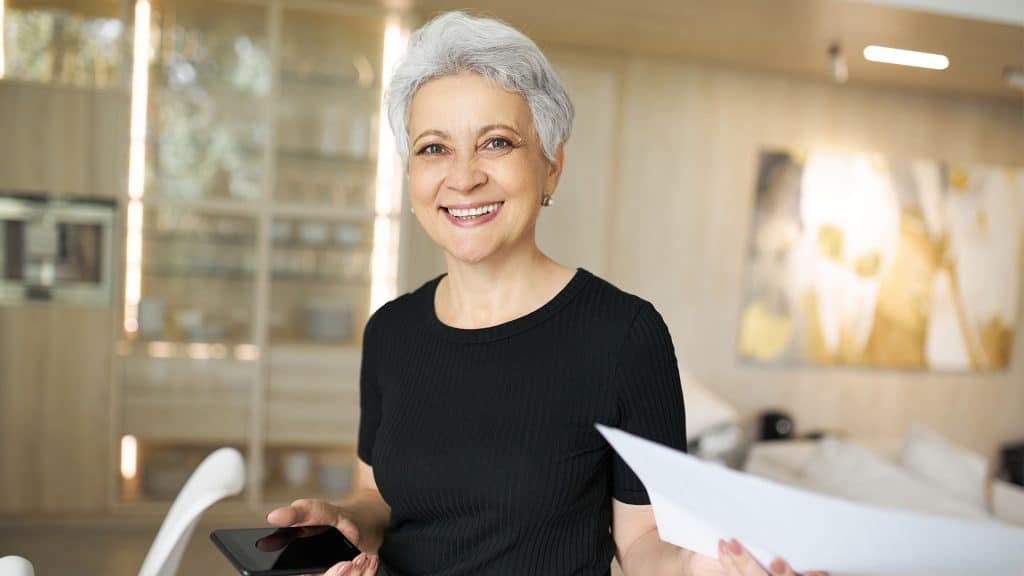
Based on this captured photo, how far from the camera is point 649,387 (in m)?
1.14

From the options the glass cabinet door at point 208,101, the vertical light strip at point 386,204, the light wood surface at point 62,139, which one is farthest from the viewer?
the vertical light strip at point 386,204

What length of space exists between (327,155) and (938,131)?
3674 mm

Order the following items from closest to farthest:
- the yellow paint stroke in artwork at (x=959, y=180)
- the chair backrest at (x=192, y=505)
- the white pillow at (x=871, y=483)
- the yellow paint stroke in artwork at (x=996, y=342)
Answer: the chair backrest at (x=192, y=505) < the white pillow at (x=871, y=483) < the yellow paint stroke in artwork at (x=959, y=180) < the yellow paint stroke in artwork at (x=996, y=342)

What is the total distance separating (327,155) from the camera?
4246 mm

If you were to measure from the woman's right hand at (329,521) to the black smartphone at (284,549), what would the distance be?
16 millimetres

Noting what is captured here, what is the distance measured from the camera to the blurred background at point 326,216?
3.87 m

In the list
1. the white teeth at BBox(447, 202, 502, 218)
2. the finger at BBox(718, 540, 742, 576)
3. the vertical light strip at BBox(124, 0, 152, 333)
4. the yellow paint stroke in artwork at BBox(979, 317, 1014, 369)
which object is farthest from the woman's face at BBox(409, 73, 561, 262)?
the yellow paint stroke in artwork at BBox(979, 317, 1014, 369)

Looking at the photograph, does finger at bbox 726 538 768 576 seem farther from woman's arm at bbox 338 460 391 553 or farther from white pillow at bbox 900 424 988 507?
white pillow at bbox 900 424 988 507

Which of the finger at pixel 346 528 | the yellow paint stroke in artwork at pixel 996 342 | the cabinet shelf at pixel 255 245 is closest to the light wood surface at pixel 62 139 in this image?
the cabinet shelf at pixel 255 245

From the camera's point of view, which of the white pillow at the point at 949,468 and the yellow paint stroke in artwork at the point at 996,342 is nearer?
the white pillow at the point at 949,468

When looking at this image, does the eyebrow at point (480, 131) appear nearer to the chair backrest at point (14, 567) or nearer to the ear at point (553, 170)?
the ear at point (553, 170)

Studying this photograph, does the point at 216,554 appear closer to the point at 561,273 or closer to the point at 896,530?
the point at 561,273

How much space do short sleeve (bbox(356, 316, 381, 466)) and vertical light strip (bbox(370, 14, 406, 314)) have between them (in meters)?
2.75

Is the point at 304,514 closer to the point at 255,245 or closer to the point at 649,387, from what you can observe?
the point at 649,387
